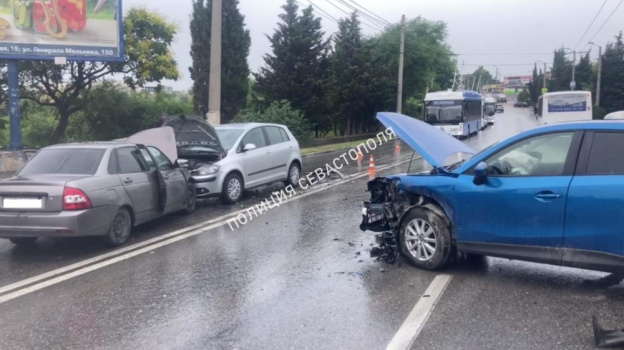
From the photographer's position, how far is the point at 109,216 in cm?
743

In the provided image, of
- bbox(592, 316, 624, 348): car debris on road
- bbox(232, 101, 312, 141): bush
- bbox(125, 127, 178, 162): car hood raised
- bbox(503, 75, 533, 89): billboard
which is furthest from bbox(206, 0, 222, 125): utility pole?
bbox(503, 75, 533, 89): billboard

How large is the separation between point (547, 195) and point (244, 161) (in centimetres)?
708

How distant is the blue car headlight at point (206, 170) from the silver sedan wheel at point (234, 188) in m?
0.44

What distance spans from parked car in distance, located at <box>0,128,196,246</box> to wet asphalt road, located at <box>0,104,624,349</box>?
43 centimetres

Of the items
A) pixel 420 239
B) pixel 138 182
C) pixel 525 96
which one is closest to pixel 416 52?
pixel 138 182

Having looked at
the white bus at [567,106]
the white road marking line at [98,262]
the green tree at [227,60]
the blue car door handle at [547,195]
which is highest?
the green tree at [227,60]

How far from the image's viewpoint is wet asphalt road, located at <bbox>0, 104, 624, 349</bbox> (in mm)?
4559

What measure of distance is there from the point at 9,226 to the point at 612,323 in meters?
6.62

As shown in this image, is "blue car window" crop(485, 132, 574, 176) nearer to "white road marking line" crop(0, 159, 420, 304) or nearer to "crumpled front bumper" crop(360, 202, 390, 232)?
"crumpled front bumper" crop(360, 202, 390, 232)

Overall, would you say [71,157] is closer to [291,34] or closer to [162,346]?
[162,346]

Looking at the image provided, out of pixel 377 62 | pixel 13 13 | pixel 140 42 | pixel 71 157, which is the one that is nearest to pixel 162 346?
pixel 71 157

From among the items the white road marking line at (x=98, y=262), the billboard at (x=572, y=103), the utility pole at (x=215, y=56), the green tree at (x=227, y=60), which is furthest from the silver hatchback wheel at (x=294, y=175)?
the billboard at (x=572, y=103)

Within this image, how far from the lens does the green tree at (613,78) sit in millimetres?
59703

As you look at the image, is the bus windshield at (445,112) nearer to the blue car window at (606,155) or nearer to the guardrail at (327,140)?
the guardrail at (327,140)
